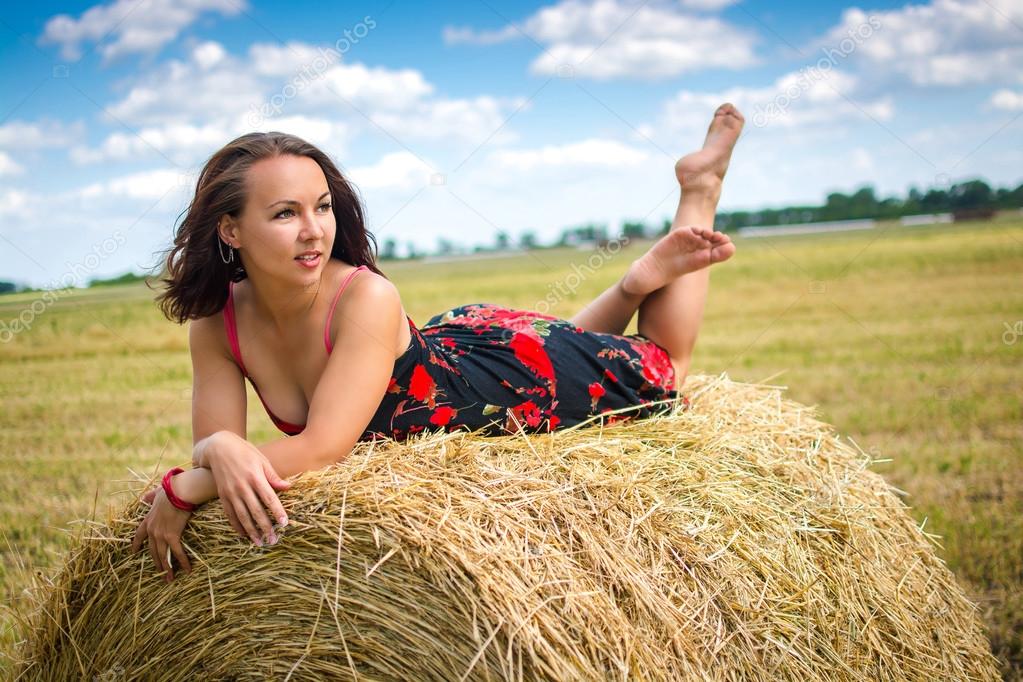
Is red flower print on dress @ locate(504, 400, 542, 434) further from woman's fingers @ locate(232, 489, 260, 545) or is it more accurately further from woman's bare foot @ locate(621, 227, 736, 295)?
woman's fingers @ locate(232, 489, 260, 545)

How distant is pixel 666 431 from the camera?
347 cm

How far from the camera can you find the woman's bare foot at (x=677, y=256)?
3791 mm

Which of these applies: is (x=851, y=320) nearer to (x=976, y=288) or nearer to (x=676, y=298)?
(x=976, y=288)

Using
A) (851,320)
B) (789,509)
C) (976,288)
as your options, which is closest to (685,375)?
(789,509)

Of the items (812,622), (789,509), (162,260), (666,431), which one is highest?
(162,260)

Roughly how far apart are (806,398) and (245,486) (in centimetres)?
672

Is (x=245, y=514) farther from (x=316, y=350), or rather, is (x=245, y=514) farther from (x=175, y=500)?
(x=316, y=350)

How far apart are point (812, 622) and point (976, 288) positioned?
16.4 meters

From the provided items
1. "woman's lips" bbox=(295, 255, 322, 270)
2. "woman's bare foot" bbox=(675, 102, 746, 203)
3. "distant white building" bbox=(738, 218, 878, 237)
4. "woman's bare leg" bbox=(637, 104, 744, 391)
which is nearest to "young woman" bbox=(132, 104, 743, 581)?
"woman's lips" bbox=(295, 255, 322, 270)

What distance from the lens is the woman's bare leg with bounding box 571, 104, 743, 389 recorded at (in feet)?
12.7

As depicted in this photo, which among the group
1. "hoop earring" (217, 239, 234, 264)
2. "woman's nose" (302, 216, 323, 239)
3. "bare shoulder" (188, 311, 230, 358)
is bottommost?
"bare shoulder" (188, 311, 230, 358)

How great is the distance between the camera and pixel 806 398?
823 cm

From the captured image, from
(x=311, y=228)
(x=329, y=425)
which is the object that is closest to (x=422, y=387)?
(x=329, y=425)

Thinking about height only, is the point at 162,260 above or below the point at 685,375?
above
